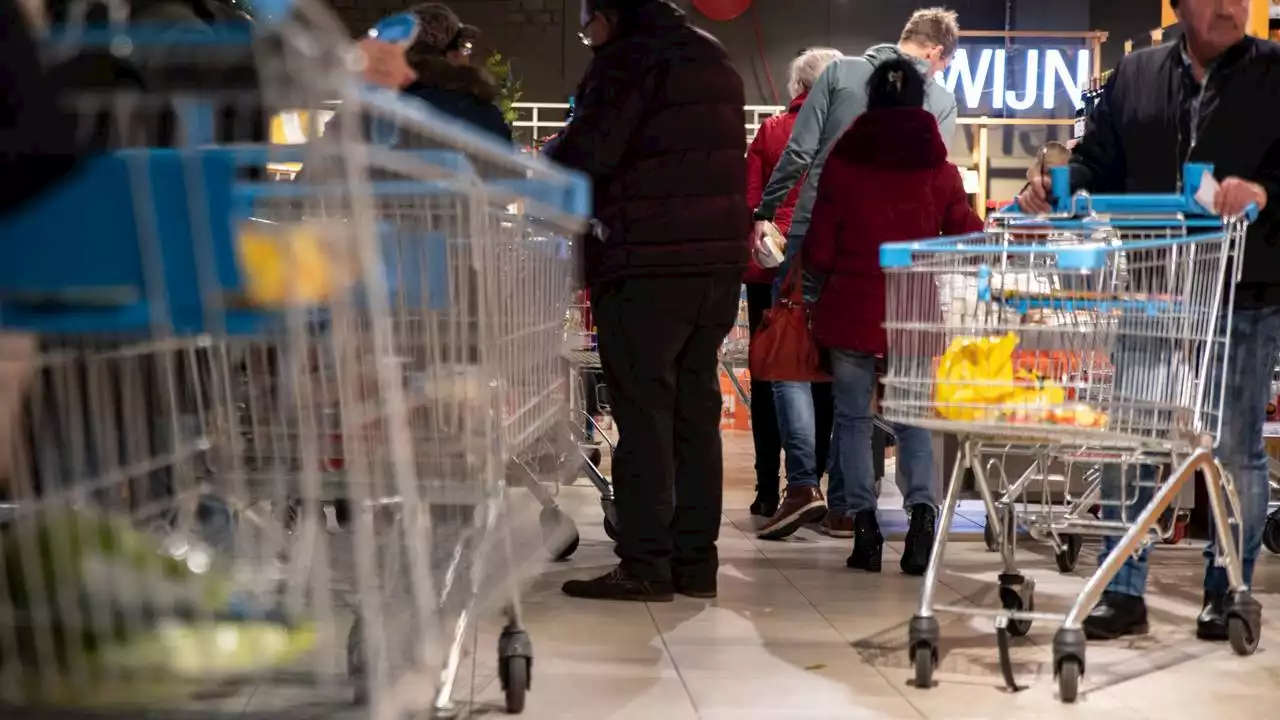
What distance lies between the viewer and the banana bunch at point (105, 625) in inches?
69.3

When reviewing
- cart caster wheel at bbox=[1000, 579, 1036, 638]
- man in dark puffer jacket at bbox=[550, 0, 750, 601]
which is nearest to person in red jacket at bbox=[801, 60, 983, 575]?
man in dark puffer jacket at bbox=[550, 0, 750, 601]

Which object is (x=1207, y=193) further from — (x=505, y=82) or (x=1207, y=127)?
(x=505, y=82)

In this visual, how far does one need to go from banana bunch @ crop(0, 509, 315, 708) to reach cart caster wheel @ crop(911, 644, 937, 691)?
5.44 ft

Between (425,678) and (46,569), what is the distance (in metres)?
1.22

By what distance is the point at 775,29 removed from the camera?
13.1 metres

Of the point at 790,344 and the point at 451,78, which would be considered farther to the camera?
the point at 790,344

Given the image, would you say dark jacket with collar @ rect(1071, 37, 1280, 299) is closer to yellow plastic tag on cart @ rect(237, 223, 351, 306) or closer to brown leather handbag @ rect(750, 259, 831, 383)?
brown leather handbag @ rect(750, 259, 831, 383)

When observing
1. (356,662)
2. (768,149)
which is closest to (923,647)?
(356,662)

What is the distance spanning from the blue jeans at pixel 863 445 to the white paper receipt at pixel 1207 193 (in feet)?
4.94

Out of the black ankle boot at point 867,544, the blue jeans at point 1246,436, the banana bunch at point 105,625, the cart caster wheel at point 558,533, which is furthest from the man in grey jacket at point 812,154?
the banana bunch at point 105,625

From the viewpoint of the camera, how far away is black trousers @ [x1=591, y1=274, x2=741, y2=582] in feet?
12.8

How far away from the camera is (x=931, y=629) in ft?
10.3

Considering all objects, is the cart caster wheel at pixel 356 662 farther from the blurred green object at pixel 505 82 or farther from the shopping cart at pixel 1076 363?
the blurred green object at pixel 505 82

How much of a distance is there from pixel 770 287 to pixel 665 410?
1888 millimetres
